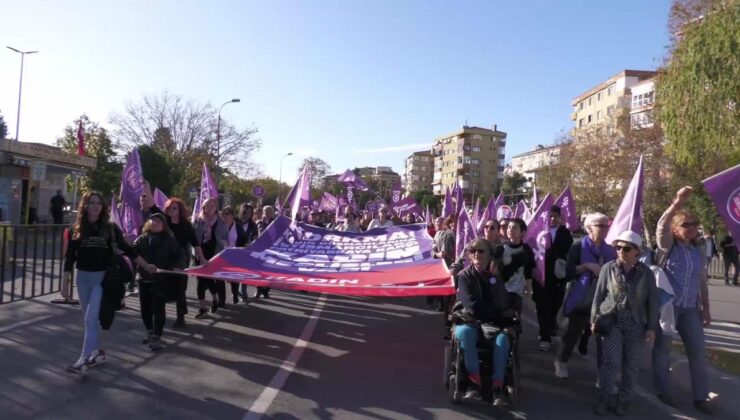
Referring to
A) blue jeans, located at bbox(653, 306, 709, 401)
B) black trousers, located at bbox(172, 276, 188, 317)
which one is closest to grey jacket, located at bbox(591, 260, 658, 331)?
blue jeans, located at bbox(653, 306, 709, 401)

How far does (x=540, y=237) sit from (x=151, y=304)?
5246mm

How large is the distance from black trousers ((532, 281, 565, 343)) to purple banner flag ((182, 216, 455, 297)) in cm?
140

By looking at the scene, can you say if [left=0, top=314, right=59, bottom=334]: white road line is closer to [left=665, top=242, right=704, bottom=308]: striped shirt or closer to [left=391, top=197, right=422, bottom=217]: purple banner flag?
[left=665, top=242, right=704, bottom=308]: striped shirt

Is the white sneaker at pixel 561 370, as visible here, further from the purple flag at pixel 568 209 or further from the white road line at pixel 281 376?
the purple flag at pixel 568 209

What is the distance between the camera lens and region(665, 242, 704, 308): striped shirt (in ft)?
19.0

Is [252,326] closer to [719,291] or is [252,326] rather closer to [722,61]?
[719,291]

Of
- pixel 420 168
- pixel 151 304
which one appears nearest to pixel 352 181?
pixel 151 304

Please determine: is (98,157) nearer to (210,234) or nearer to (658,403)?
(210,234)

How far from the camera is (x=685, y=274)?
19.0 ft

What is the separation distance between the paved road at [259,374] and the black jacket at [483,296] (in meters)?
0.87

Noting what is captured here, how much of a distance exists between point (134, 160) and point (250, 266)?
356 cm

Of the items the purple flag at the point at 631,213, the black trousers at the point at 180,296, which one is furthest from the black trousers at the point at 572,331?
the black trousers at the point at 180,296

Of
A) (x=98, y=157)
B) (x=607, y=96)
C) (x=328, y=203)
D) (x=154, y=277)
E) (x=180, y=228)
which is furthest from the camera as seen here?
(x=607, y=96)

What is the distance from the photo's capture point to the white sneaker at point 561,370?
22.0 feet
